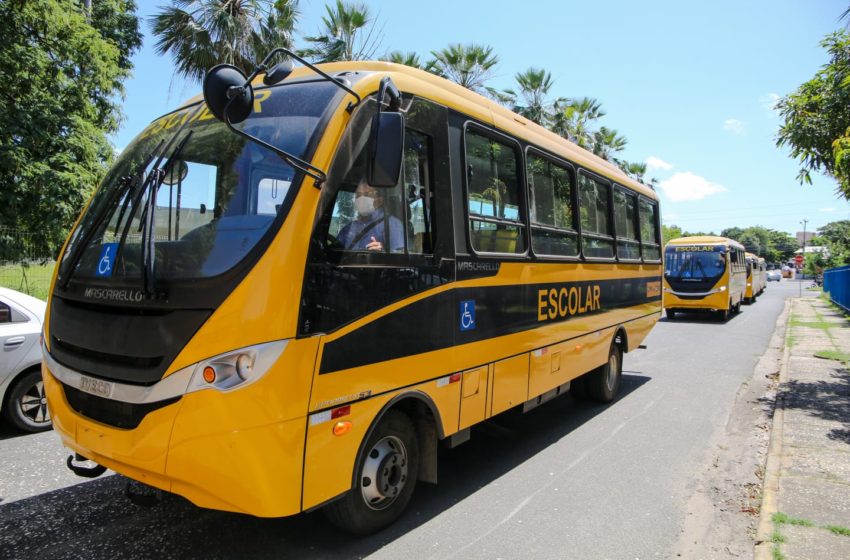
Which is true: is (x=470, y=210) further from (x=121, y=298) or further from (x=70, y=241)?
(x=70, y=241)

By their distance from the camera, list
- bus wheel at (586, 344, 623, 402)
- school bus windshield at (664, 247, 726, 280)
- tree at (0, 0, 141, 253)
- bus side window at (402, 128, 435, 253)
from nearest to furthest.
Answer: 1. bus side window at (402, 128, 435, 253)
2. bus wheel at (586, 344, 623, 402)
3. tree at (0, 0, 141, 253)
4. school bus windshield at (664, 247, 726, 280)

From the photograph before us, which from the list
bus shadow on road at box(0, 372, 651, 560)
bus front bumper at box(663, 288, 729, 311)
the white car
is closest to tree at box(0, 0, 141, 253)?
the white car

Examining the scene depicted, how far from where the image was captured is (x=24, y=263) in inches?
488

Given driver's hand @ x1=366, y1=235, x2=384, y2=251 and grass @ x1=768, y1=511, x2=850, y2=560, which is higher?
driver's hand @ x1=366, y1=235, x2=384, y2=251

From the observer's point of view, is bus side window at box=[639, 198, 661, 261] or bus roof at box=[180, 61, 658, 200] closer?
bus roof at box=[180, 61, 658, 200]

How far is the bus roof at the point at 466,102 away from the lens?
12.8ft

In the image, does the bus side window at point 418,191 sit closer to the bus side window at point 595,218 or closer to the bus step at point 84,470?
the bus step at point 84,470

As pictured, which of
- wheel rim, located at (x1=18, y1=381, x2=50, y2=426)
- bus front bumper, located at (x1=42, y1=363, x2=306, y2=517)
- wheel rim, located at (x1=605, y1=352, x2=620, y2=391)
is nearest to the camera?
bus front bumper, located at (x1=42, y1=363, x2=306, y2=517)

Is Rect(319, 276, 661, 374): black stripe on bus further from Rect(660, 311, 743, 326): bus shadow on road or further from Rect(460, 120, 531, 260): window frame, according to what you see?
Rect(660, 311, 743, 326): bus shadow on road

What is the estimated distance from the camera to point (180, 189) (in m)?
3.43

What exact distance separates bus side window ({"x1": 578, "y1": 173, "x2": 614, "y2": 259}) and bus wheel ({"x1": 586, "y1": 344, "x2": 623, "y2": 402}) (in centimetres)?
152

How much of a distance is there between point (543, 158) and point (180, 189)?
370 centimetres

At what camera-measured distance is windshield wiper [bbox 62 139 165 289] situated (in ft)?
12.0

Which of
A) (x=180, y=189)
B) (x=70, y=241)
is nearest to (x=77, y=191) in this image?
(x=70, y=241)
